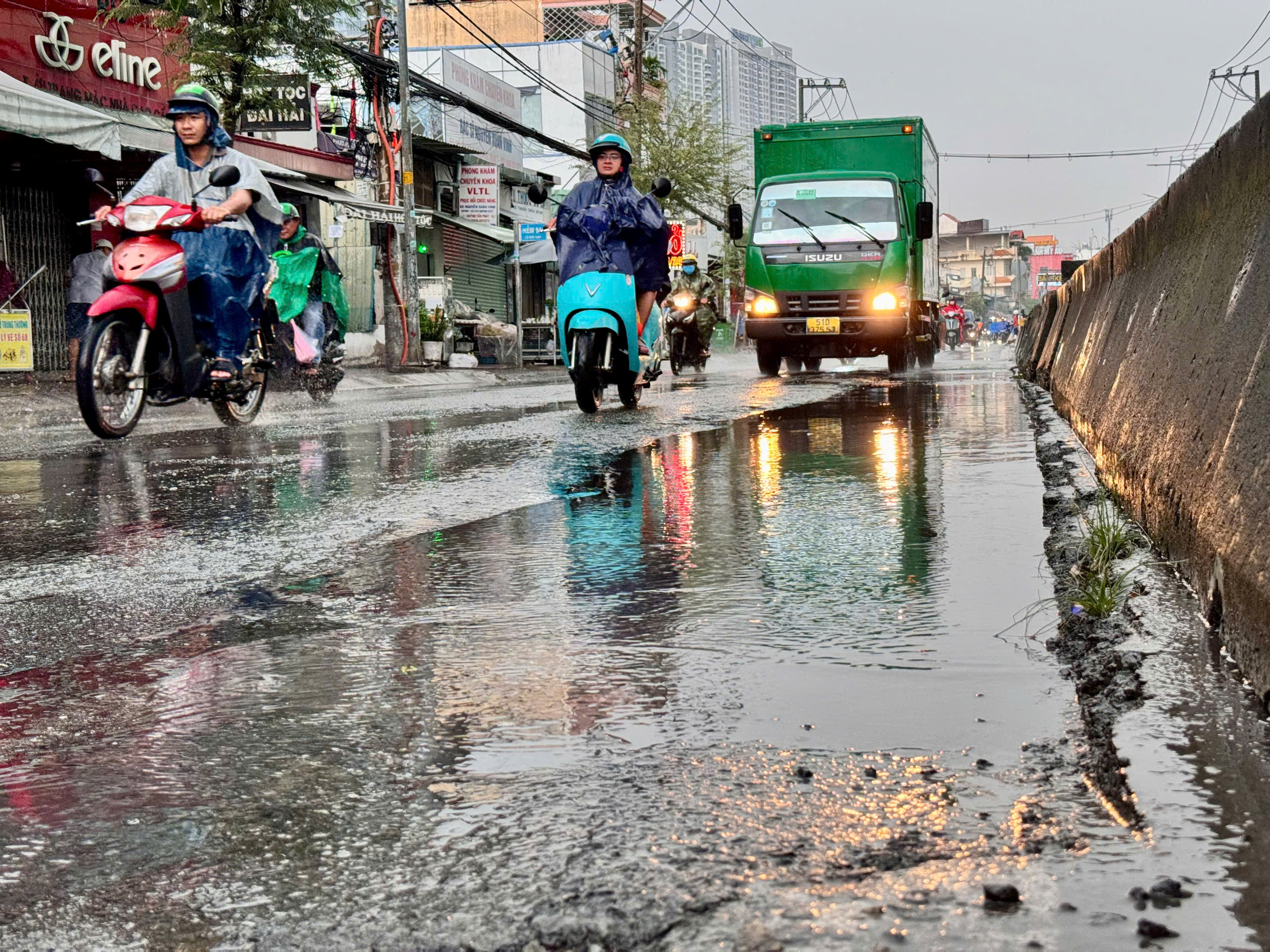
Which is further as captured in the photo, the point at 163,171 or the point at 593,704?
the point at 163,171

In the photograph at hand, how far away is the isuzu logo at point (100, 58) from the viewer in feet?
60.5

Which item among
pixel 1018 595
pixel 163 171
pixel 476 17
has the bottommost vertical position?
pixel 1018 595

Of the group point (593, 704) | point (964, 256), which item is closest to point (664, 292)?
point (593, 704)

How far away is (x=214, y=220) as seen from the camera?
898cm

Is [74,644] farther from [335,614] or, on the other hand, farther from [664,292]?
[664,292]

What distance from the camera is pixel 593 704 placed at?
2930 mm

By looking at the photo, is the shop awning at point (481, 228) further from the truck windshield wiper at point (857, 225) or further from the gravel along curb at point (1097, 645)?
the gravel along curb at point (1097, 645)

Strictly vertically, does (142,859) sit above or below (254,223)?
below

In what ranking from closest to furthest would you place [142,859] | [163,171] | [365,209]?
[142,859]
[163,171]
[365,209]

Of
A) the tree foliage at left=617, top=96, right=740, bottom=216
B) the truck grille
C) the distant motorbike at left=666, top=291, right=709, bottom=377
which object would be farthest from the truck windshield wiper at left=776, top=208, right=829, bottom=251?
the tree foliage at left=617, top=96, right=740, bottom=216

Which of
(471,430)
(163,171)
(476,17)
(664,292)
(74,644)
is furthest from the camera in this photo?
(476,17)

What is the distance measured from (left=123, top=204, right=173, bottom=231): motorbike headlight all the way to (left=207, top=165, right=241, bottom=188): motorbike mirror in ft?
1.36

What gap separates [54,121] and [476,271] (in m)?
27.9

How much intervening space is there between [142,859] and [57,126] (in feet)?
46.7
